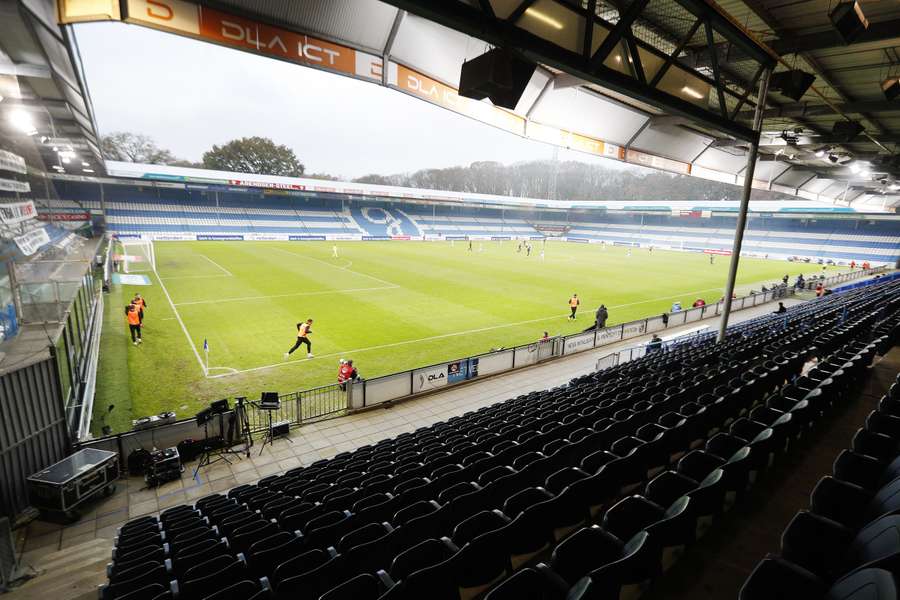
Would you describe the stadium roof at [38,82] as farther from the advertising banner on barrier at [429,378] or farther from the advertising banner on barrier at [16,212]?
the advertising banner on barrier at [429,378]

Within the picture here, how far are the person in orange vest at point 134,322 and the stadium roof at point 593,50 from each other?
1341 cm

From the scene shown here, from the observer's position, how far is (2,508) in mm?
6336

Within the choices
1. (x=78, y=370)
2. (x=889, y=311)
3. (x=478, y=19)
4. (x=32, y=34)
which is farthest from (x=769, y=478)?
(x=889, y=311)

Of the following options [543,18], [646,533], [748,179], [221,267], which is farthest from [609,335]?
[221,267]

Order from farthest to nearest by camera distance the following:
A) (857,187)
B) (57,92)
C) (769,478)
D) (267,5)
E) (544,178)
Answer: (544,178) < (857,187) < (57,92) < (267,5) < (769,478)

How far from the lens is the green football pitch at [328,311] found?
1292 cm

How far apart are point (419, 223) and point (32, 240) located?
59.8 metres

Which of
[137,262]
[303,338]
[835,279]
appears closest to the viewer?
[303,338]

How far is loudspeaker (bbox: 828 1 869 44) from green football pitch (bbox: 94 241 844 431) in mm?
12487

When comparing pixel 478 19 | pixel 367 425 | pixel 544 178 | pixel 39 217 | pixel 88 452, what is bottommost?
pixel 367 425

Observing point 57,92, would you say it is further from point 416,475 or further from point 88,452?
point 416,475

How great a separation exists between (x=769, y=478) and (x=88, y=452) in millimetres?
10099

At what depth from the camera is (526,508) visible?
138 inches

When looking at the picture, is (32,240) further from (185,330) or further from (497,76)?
(497,76)
